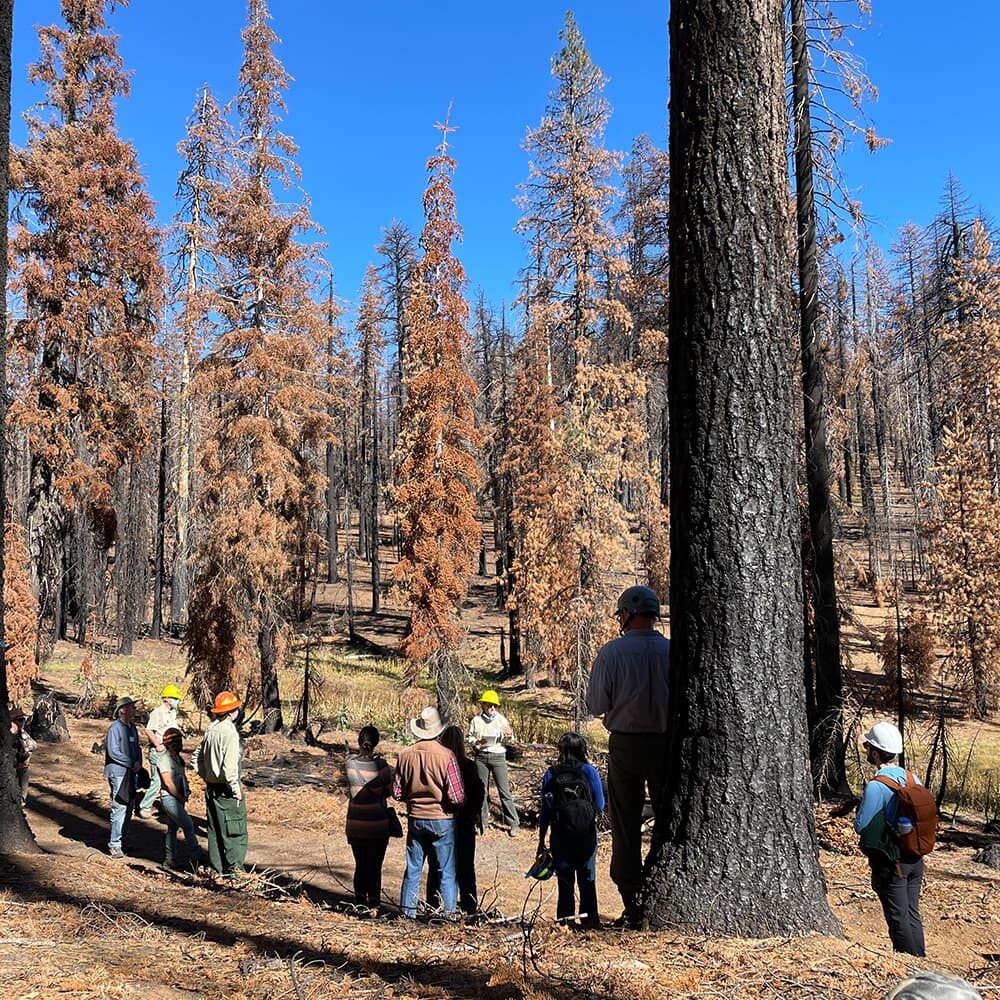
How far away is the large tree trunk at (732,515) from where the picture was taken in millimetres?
3967

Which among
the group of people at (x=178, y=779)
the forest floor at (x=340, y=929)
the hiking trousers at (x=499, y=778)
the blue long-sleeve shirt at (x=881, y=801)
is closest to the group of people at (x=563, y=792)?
A: the forest floor at (x=340, y=929)

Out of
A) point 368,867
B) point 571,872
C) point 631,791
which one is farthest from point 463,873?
point 631,791

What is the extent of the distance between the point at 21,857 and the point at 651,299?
578 inches

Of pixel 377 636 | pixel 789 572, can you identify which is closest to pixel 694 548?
pixel 789 572

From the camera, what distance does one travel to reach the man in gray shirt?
489 centimetres

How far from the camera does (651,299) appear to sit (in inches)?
683

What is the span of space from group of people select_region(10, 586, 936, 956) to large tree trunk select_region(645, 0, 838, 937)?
1.26 feet

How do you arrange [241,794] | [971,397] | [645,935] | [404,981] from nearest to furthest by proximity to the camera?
1. [404,981]
2. [645,935]
3. [241,794]
4. [971,397]

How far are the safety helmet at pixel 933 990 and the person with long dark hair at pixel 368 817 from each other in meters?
5.59

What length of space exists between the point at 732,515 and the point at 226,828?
20.3 feet

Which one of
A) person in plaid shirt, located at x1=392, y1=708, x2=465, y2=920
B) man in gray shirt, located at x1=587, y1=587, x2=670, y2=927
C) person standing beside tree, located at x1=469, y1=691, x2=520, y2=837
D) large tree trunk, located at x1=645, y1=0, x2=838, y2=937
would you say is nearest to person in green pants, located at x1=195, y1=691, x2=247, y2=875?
person in plaid shirt, located at x1=392, y1=708, x2=465, y2=920

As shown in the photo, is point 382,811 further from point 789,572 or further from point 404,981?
point 789,572

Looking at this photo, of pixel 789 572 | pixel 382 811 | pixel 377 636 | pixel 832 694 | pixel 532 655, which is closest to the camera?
pixel 789 572

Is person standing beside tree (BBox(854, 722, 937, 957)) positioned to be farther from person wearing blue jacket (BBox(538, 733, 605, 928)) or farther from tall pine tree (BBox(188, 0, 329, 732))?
tall pine tree (BBox(188, 0, 329, 732))
